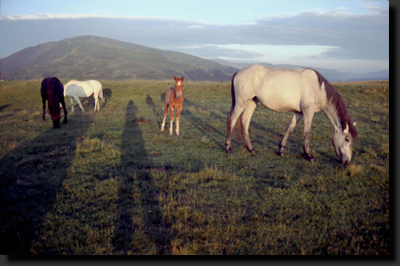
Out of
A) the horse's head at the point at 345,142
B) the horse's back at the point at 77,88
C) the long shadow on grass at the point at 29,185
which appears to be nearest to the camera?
the long shadow on grass at the point at 29,185

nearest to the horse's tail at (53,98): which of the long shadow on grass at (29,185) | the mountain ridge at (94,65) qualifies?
the long shadow on grass at (29,185)

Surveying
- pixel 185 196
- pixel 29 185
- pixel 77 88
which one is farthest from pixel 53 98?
pixel 185 196

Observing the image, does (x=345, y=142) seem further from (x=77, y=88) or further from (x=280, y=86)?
(x=77, y=88)

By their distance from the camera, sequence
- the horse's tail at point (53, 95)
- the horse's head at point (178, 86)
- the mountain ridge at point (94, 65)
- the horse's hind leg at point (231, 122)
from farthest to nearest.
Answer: the mountain ridge at point (94, 65) → the horse's tail at point (53, 95) → the horse's head at point (178, 86) → the horse's hind leg at point (231, 122)

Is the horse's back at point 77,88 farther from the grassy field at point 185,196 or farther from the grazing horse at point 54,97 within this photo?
the grassy field at point 185,196

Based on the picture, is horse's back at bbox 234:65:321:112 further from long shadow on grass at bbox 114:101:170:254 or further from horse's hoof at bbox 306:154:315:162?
long shadow on grass at bbox 114:101:170:254

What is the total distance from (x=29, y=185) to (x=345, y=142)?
26.1 feet

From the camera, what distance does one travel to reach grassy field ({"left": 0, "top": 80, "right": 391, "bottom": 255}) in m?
3.41

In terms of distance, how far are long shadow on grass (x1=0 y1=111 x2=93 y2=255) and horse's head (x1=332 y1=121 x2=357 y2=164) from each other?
23.4 feet

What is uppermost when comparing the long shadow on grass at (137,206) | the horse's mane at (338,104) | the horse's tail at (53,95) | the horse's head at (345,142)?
the horse's tail at (53,95)

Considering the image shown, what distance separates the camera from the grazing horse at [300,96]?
680 cm

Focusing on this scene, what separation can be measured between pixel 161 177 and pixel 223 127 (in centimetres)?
690

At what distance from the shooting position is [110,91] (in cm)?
2345

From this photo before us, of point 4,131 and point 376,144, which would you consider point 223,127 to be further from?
point 4,131
